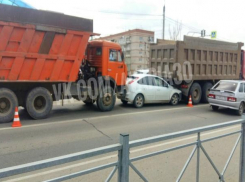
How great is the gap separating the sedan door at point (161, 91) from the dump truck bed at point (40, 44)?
445 cm

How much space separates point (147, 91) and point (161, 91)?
36.1 inches

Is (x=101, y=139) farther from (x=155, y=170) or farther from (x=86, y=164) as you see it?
(x=155, y=170)

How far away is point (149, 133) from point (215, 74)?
352 inches

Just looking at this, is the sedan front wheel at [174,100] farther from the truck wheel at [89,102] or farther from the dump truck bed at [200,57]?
the truck wheel at [89,102]

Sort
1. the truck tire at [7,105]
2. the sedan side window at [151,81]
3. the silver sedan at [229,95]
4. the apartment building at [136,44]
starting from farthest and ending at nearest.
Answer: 1. the apartment building at [136,44]
2. the sedan side window at [151,81]
3. the silver sedan at [229,95]
4. the truck tire at [7,105]

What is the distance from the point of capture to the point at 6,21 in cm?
745

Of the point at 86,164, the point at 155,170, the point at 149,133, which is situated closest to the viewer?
the point at 155,170

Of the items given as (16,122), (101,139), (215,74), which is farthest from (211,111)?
(16,122)

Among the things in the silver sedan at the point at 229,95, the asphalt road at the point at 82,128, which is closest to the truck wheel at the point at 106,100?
the asphalt road at the point at 82,128

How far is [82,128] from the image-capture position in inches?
293

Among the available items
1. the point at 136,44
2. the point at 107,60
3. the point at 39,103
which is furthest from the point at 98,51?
the point at 136,44

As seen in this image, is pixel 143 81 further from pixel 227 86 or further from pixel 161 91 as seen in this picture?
pixel 227 86

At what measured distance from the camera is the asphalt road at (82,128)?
17.8 ft

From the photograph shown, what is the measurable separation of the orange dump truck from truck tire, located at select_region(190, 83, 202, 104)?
5166 millimetres
